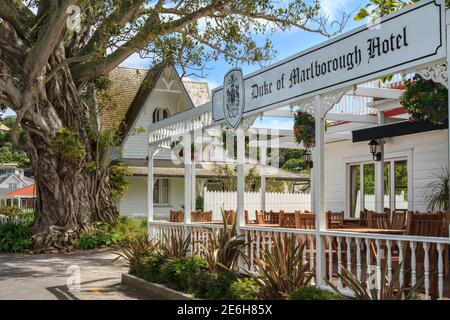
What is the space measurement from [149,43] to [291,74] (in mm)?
7903

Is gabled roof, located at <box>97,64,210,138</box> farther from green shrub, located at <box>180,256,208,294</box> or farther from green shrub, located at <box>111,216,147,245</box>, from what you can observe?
green shrub, located at <box>180,256,208,294</box>

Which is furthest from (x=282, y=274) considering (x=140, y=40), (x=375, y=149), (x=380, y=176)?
(x=140, y=40)

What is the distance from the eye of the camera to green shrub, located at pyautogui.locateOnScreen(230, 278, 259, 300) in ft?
26.4

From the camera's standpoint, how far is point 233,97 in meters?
10.6

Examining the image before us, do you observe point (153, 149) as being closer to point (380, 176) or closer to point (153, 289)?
point (153, 289)

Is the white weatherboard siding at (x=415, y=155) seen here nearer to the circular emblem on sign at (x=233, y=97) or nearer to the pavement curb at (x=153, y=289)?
the circular emblem on sign at (x=233, y=97)

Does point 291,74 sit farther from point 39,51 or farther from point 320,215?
point 39,51

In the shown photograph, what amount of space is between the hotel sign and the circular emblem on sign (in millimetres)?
120

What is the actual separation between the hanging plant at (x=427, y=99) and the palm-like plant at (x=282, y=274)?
301 centimetres

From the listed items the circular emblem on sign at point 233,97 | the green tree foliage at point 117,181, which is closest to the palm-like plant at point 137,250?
the circular emblem on sign at point 233,97

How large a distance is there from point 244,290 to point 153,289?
2.55 m

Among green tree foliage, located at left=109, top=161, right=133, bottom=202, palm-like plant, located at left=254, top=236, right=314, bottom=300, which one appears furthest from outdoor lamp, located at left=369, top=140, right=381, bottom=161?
green tree foliage, located at left=109, top=161, right=133, bottom=202

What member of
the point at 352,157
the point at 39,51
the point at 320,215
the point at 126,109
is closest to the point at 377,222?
the point at 320,215

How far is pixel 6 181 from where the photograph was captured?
63656 mm
